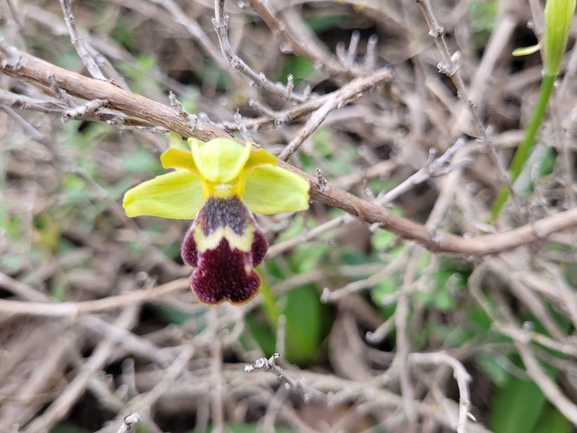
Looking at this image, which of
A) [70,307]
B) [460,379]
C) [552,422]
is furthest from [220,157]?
[552,422]

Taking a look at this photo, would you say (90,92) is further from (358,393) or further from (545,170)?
(545,170)

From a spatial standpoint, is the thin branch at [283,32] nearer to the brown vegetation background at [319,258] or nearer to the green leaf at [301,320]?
the brown vegetation background at [319,258]

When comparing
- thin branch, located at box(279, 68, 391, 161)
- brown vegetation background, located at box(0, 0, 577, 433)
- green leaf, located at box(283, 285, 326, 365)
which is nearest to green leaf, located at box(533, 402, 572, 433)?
brown vegetation background, located at box(0, 0, 577, 433)

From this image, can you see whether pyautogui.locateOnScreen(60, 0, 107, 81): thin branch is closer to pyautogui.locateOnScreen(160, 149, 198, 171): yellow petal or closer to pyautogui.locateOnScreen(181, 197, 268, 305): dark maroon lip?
pyautogui.locateOnScreen(160, 149, 198, 171): yellow petal

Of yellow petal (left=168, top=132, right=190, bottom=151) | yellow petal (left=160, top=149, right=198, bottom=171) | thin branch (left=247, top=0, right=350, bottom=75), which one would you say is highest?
thin branch (left=247, top=0, right=350, bottom=75)

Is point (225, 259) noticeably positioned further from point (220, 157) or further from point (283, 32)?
point (283, 32)

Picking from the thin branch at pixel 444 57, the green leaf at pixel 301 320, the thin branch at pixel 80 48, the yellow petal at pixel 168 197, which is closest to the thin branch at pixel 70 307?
the green leaf at pixel 301 320

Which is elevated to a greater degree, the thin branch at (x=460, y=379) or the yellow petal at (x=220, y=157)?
the yellow petal at (x=220, y=157)
